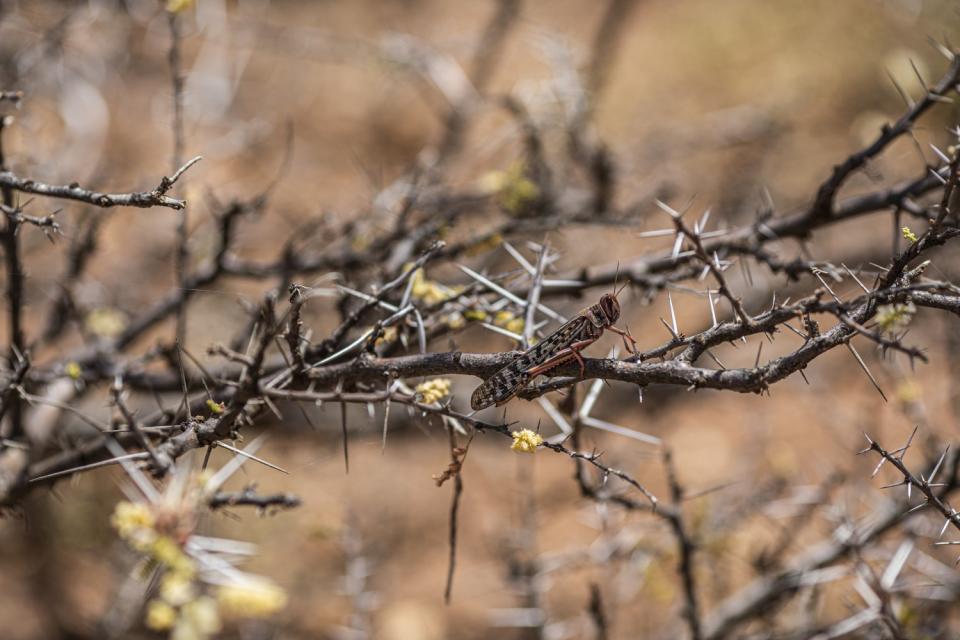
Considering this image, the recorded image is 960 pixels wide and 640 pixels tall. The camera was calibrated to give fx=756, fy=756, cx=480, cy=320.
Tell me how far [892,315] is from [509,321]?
96 cm

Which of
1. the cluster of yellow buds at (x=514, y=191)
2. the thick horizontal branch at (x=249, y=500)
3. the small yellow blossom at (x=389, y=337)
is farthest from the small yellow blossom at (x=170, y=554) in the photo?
the cluster of yellow buds at (x=514, y=191)

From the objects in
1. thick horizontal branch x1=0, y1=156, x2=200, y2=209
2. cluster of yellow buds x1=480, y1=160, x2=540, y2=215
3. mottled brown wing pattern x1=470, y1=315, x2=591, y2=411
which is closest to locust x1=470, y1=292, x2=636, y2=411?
mottled brown wing pattern x1=470, y1=315, x2=591, y2=411

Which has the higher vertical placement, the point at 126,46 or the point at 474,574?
the point at 126,46

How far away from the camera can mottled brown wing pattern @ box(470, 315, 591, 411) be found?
1664 mm

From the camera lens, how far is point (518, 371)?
5.45ft

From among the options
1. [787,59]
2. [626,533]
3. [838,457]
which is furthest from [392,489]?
[787,59]

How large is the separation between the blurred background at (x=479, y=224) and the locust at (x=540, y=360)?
1.62 m

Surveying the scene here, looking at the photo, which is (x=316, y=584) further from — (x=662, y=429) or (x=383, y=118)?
(x=383, y=118)

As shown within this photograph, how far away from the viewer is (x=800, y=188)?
636 centimetres

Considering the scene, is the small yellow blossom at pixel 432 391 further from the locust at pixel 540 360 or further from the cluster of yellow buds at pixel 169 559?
the cluster of yellow buds at pixel 169 559

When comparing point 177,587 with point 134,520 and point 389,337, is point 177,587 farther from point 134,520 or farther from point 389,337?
point 389,337

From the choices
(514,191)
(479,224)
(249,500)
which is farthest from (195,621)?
(479,224)

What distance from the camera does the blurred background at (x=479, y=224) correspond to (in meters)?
4.16

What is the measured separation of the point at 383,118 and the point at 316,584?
400cm
